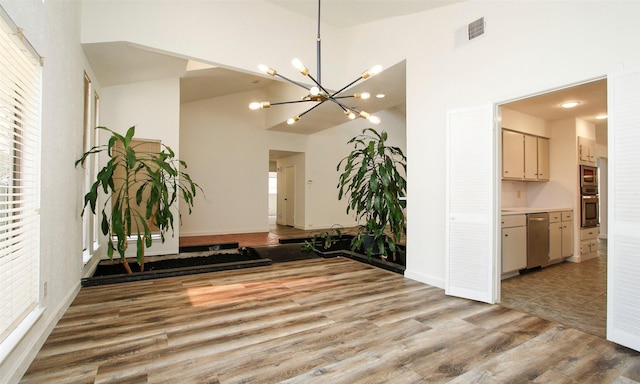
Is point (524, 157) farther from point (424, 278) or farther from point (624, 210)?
point (624, 210)

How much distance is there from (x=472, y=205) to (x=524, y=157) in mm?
2522

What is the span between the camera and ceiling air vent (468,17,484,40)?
3.17m

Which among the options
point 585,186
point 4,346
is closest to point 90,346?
point 4,346

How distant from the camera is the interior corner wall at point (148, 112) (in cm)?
496

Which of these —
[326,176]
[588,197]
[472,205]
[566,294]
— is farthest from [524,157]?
[326,176]

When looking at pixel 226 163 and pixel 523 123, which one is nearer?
pixel 523 123

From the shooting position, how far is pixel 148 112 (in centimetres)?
525

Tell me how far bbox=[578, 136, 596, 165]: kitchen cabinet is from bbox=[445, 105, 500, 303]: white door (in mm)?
3367

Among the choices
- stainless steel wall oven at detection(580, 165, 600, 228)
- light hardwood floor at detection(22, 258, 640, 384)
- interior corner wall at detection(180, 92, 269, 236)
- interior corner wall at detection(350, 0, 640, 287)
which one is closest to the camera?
light hardwood floor at detection(22, 258, 640, 384)

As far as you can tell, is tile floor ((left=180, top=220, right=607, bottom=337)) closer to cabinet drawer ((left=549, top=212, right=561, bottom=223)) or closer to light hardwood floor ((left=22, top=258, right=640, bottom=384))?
light hardwood floor ((left=22, top=258, right=640, bottom=384))

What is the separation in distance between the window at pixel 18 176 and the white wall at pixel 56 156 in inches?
3.8

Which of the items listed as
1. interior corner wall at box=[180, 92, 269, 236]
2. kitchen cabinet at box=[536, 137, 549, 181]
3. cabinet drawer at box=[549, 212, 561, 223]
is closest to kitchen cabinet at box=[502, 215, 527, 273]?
cabinet drawer at box=[549, 212, 561, 223]

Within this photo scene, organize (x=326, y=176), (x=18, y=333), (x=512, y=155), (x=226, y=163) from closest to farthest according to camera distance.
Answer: (x=18, y=333)
(x=512, y=155)
(x=226, y=163)
(x=326, y=176)

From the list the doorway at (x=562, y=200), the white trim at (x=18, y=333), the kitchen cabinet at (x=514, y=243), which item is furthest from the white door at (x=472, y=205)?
the white trim at (x=18, y=333)
